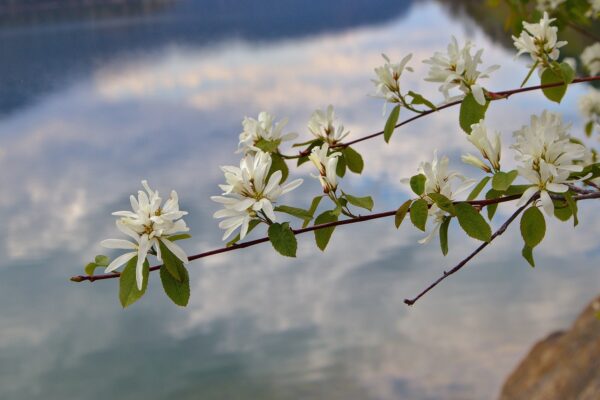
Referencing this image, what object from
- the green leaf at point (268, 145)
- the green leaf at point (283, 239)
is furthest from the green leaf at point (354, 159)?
the green leaf at point (283, 239)

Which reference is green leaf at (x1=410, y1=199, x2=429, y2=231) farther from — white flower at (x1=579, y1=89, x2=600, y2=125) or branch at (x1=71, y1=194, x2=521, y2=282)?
white flower at (x1=579, y1=89, x2=600, y2=125)

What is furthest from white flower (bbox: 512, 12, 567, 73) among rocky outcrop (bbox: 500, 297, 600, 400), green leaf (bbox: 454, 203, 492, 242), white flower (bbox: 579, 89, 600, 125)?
rocky outcrop (bbox: 500, 297, 600, 400)

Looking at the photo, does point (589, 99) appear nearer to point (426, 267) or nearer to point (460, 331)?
point (460, 331)

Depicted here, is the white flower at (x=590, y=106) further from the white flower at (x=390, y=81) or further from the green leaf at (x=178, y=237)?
the green leaf at (x=178, y=237)

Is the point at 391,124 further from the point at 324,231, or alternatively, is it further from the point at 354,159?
the point at 324,231

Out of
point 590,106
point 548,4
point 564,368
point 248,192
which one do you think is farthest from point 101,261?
point 564,368
